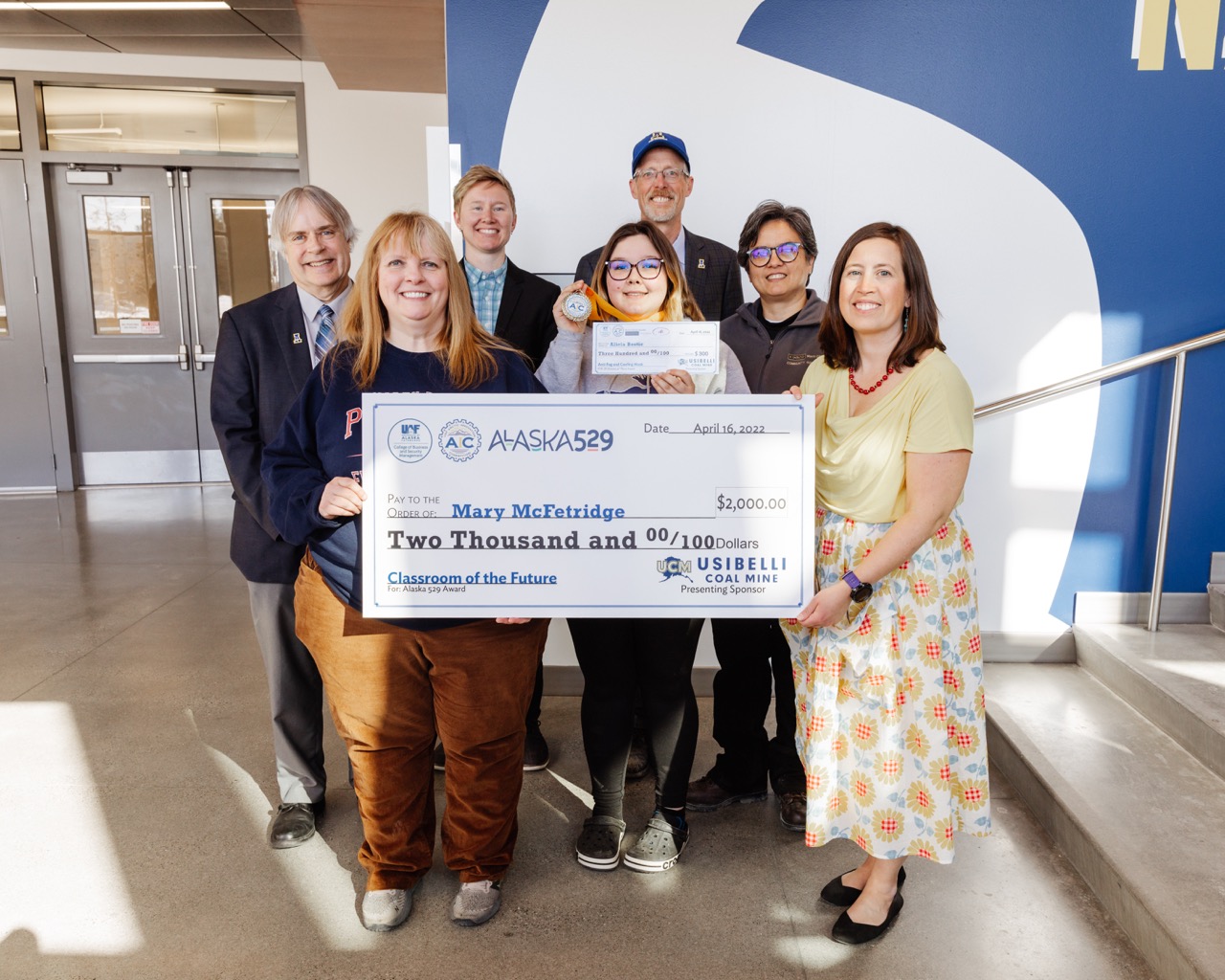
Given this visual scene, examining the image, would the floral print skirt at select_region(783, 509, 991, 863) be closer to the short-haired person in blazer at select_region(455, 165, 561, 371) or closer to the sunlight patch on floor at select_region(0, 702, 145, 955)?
the short-haired person in blazer at select_region(455, 165, 561, 371)

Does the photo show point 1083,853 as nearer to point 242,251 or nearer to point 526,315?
point 526,315

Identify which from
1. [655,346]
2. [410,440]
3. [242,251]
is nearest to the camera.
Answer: [410,440]

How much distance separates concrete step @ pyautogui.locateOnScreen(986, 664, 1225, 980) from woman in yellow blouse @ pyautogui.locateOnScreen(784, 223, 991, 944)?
1.36 ft

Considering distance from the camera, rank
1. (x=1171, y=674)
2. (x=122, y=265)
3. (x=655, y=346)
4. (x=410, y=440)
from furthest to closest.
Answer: (x=122, y=265) < (x=1171, y=674) < (x=655, y=346) < (x=410, y=440)

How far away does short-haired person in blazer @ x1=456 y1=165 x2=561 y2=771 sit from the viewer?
8.10ft

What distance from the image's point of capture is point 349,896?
2125mm

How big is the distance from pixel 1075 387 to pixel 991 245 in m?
0.59

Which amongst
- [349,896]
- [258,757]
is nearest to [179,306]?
[258,757]

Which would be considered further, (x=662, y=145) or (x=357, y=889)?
(x=662, y=145)

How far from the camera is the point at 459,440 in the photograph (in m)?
1.82

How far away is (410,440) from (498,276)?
36.6 inches

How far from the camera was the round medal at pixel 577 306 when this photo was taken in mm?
1978

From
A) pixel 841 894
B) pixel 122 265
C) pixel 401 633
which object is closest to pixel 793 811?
pixel 841 894

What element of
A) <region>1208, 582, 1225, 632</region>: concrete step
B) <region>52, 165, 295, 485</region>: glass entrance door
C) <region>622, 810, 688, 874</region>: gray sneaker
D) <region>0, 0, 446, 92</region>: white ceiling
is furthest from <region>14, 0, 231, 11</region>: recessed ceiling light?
<region>1208, 582, 1225, 632</region>: concrete step
